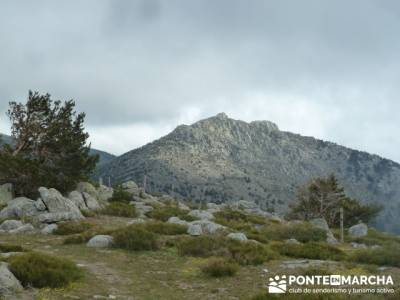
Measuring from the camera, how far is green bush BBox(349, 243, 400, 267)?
15.9 m

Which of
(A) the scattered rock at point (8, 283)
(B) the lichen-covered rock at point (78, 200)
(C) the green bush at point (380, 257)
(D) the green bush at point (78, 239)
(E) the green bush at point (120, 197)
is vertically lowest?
(A) the scattered rock at point (8, 283)

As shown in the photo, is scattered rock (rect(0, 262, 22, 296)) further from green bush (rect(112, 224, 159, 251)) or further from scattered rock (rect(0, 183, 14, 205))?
scattered rock (rect(0, 183, 14, 205))

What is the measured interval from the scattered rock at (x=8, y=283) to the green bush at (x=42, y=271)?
1.39 ft

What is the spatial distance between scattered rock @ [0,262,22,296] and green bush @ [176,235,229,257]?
22.4 feet

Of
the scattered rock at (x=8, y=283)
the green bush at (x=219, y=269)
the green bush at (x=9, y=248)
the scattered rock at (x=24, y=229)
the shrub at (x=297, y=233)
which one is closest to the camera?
the scattered rock at (x=8, y=283)

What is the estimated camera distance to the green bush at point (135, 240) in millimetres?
16984

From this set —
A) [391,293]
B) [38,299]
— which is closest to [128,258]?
[38,299]

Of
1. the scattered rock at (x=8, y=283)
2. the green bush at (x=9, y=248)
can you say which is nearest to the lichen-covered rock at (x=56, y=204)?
the green bush at (x=9, y=248)

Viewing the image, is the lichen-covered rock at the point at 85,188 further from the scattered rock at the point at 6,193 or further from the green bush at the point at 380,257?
the green bush at the point at 380,257

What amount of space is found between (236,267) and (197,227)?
8.21 meters

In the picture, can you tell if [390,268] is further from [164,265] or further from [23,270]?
[23,270]

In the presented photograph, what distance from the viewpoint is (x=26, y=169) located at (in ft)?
116

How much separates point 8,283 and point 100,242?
7.36 metres

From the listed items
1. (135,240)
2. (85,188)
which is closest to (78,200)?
(85,188)
